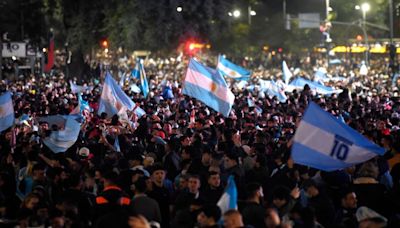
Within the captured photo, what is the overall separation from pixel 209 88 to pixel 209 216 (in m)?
11.1

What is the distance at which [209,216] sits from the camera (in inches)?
328

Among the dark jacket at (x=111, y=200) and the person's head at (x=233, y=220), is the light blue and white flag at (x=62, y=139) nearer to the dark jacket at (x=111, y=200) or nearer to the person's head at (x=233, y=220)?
the dark jacket at (x=111, y=200)

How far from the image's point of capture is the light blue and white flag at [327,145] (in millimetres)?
10047

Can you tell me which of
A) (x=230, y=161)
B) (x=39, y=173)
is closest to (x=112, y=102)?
(x=230, y=161)

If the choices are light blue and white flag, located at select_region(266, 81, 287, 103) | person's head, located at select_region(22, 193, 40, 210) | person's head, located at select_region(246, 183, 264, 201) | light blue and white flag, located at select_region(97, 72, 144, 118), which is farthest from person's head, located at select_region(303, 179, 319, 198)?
light blue and white flag, located at select_region(266, 81, 287, 103)

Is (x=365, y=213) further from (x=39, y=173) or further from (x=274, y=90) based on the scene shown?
(x=274, y=90)

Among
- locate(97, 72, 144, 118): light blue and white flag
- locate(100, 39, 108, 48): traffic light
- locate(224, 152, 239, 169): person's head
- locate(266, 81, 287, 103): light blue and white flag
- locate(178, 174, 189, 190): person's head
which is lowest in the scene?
locate(266, 81, 287, 103): light blue and white flag

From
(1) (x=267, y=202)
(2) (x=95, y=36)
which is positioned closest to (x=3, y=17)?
(2) (x=95, y=36)

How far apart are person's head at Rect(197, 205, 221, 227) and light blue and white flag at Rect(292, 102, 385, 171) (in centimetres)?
186

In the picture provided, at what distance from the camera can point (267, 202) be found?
31.0 feet

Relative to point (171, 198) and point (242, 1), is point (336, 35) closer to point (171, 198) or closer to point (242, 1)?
point (242, 1)

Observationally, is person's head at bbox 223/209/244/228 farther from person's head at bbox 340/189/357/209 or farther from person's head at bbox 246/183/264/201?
person's head at bbox 340/189/357/209

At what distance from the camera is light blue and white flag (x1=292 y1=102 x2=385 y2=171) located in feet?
33.0

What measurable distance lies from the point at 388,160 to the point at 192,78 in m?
7.75
